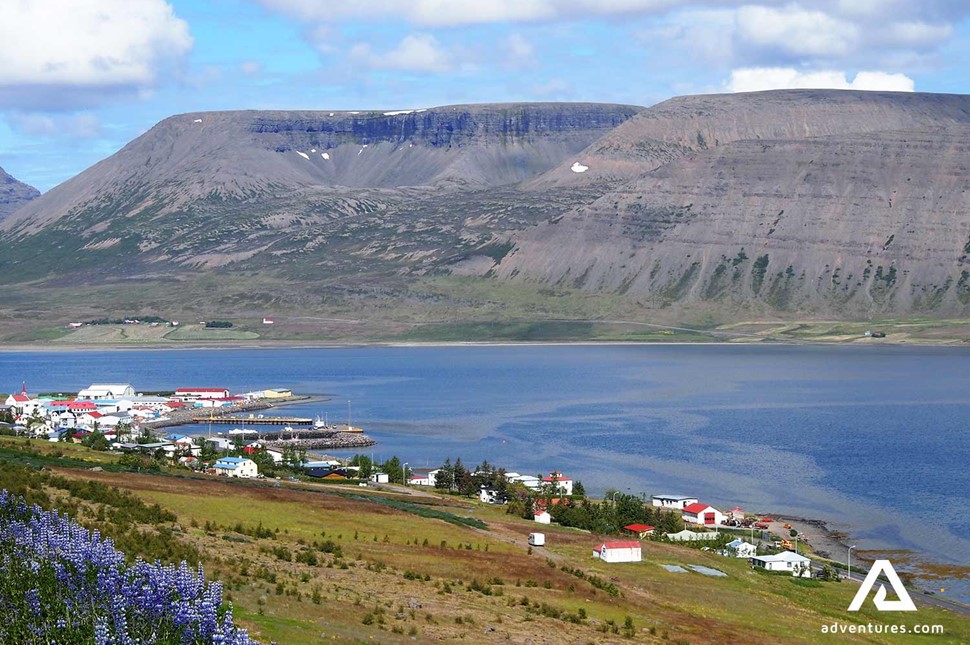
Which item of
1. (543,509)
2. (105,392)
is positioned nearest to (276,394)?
(105,392)

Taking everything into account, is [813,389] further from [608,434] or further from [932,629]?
[932,629]

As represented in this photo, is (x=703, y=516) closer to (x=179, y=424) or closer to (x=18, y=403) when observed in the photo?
(x=179, y=424)

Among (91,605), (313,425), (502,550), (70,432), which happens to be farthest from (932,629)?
(313,425)

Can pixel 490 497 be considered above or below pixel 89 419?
above

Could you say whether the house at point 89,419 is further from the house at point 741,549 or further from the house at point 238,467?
the house at point 741,549

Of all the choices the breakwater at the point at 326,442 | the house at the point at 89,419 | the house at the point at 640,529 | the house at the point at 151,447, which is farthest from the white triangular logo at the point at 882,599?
the house at the point at 89,419

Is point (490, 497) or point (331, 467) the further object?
point (331, 467)

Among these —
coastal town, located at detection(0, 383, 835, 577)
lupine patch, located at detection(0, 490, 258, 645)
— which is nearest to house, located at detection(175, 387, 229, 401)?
coastal town, located at detection(0, 383, 835, 577)
